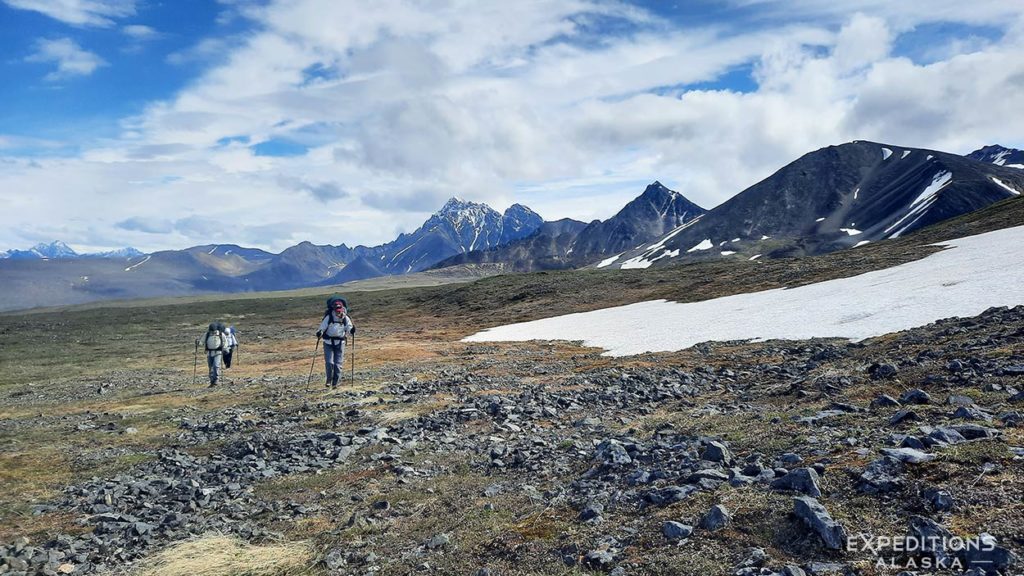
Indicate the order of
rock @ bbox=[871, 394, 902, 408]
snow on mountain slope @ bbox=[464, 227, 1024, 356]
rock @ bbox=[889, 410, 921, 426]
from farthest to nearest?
snow on mountain slope @ bbox=[464, 227, 1024, 356] < rock @ bbox=[871, 394, 902, 408] < rock @ bbox=[889, 410, 921, 426]

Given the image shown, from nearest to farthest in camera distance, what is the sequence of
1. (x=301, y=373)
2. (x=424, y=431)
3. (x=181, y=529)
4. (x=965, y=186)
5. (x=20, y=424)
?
(x=181, y=529) < (x=424, y=431) < (x=20, y=424) < (x=301, y=373) < (x=965, y=186)

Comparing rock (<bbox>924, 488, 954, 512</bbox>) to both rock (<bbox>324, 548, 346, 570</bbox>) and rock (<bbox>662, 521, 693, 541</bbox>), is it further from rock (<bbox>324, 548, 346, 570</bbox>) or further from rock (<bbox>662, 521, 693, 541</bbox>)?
rock (<bbox>324, 548, 346, 570</bbox>)

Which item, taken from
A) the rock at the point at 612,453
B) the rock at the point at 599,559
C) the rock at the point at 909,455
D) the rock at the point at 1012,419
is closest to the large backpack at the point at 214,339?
the rock at the point at 612,453

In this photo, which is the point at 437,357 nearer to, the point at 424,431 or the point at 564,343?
the point at 564,343

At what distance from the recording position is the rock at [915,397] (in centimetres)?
1043

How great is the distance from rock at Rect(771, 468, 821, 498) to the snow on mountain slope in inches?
747

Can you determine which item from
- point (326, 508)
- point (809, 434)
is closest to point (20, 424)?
point (326, 508)

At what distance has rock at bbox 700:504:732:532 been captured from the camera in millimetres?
6613

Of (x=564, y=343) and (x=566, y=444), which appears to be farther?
(x=564, y=343)

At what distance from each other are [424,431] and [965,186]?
240m

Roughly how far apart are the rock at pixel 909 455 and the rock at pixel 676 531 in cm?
304

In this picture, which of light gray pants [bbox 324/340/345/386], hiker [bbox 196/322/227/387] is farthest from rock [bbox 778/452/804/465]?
hiker [bbox 196/322/227/387]

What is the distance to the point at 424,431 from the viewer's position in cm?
1501

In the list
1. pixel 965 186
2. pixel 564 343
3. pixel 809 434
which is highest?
pixel 965 186
